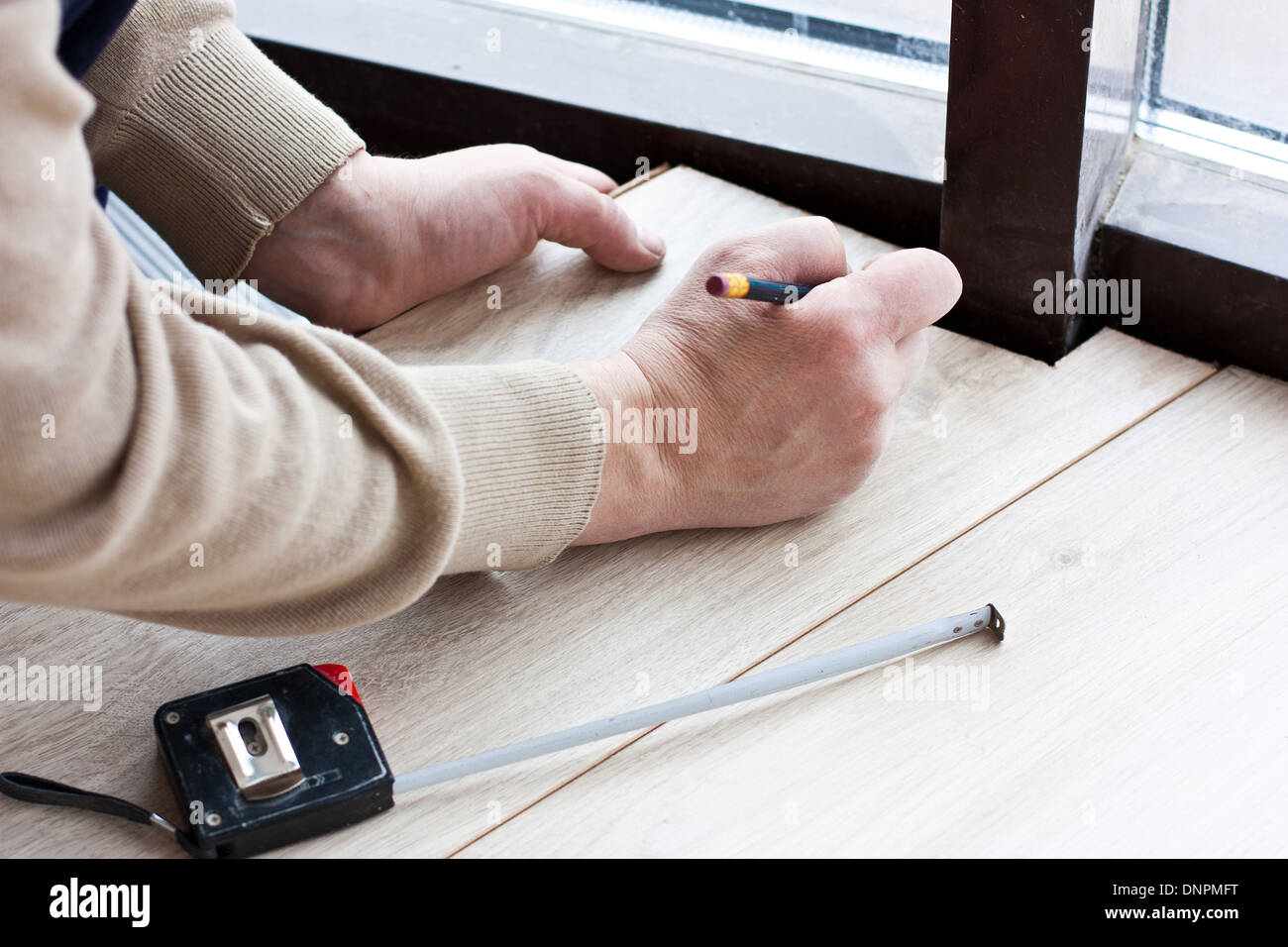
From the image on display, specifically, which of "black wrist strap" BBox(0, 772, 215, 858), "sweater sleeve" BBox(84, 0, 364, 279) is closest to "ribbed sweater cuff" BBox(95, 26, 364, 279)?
"sweater sleeve" BBox(84, 0, 364, 279)

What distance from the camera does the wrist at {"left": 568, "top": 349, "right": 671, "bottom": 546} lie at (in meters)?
0.75


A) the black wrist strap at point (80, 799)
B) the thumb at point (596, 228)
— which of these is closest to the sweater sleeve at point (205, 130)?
the thumb at point (596, 228)

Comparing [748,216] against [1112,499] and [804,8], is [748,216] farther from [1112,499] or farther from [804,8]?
[1112,499]

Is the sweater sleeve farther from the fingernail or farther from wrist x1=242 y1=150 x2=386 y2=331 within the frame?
the fingernail

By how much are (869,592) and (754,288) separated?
20 centimetres

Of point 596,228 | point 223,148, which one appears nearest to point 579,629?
point 596,228

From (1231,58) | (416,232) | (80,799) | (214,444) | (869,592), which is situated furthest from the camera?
(416,232)

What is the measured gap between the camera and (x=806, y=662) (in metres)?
0.68

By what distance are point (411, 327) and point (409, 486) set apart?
38 centimetres

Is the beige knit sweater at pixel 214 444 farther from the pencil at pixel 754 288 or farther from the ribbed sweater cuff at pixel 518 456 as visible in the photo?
the pencil at pixel 754 288

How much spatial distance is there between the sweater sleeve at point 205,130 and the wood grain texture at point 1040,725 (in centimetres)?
52

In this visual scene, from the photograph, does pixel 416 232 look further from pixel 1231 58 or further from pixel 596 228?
pixel 1231 58

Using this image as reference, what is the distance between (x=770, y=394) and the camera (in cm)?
78
